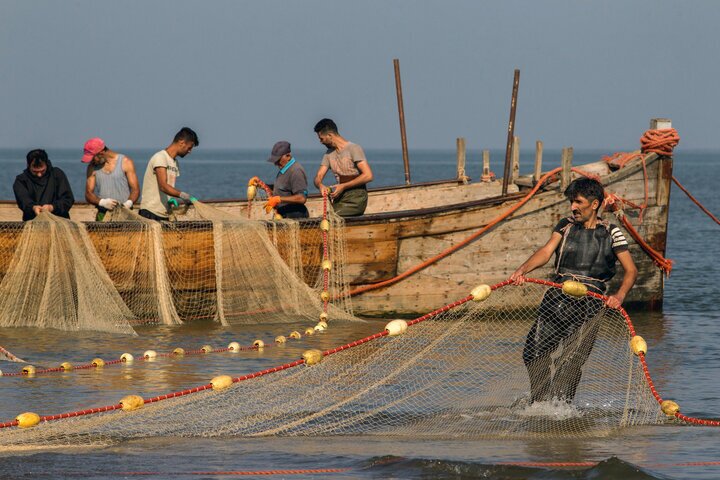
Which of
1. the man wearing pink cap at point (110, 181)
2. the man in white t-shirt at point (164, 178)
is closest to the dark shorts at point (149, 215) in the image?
the man in white t-shirt at point (164, 178)

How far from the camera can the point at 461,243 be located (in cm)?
1356

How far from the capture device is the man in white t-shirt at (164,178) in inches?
490

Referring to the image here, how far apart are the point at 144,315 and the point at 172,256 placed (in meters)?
0.67

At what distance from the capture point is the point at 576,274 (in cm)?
803

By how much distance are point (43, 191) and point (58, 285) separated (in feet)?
3.99

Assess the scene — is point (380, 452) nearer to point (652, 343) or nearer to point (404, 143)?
point (652, 343)

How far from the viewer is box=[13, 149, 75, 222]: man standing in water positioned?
1270 centimetres

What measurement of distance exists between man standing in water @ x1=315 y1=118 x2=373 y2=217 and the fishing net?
2.47 meters

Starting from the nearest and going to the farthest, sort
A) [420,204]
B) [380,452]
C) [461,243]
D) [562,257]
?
[380,452] < [562,257] < [461,243] < [420,204]

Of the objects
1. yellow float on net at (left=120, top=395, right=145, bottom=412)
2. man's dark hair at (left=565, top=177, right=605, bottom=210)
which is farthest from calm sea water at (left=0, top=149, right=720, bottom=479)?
man's dark hair at (left=565, top=177, right=605, bottom=210)

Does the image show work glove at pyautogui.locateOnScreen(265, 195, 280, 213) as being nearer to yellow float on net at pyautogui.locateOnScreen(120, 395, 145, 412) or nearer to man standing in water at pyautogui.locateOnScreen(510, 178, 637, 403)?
man standing in water at pyautogui.locateOnScreen(510, 178, 637, 403)

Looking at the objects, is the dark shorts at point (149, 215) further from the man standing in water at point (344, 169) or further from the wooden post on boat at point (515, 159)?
the wooden post on boat at point (515, 159)

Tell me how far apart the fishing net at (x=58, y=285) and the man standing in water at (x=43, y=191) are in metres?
0.37

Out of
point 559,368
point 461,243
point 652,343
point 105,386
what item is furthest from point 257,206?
point 559,368
